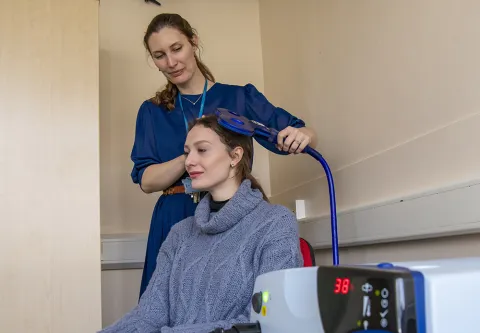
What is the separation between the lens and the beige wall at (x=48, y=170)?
194 centimetres

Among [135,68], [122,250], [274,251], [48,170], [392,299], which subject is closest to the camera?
[392,299]

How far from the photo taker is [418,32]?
1.42 meters

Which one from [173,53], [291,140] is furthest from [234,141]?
[173,53]

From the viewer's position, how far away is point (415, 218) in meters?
1.37

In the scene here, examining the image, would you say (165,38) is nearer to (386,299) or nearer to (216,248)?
(216,248)

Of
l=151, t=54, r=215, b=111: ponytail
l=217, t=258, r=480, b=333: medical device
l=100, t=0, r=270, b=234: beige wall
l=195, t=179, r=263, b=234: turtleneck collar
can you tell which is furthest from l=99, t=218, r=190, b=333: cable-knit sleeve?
l=100, t=0, r=270, b=234: beige wall

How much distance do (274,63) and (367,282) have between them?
81.3 inches

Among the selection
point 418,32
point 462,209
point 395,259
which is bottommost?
point 395,259

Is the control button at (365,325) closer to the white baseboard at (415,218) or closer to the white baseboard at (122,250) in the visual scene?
the white baseboard at (415,218)

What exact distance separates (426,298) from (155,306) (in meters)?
0.91

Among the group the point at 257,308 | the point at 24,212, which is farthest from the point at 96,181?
the point at 257,308

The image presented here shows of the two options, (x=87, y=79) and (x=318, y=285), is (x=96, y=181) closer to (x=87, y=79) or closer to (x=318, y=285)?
(x=87, y=79)

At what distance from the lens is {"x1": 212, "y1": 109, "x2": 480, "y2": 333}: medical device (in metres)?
0.52

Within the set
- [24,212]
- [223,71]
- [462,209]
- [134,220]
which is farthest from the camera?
[223,71]
